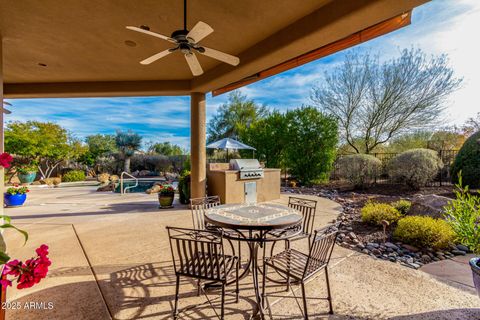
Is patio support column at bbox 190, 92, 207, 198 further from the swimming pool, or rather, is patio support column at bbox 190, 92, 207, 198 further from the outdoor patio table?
the swimming pool

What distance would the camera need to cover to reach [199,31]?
2.33 metres

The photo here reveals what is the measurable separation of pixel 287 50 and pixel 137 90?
412 centimetres

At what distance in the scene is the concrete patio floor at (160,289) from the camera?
205cm

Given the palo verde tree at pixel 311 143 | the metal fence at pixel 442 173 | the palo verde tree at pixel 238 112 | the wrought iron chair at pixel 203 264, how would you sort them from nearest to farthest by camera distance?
the wrought iron chair at pixel 203 264, the metal fence at pixel 442 173, the palo verde tree at pixel 311 143, the palo verde tree at pixel 238 112

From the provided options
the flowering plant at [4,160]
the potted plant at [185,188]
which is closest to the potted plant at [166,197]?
the potted plant at [185,188]

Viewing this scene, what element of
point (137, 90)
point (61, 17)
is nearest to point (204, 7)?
point (61, 17)

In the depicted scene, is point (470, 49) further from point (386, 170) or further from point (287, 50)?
point (287, 50)

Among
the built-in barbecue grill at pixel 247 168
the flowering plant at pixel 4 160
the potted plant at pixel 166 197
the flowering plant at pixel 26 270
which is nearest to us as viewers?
the flowering plant at pixel 26 270

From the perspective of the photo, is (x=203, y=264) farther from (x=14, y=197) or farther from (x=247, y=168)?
(x=14, y=197)

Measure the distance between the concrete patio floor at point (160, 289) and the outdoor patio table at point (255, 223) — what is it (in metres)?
0.35

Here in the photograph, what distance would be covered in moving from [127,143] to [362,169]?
51.7 ft

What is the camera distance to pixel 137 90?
5793mm

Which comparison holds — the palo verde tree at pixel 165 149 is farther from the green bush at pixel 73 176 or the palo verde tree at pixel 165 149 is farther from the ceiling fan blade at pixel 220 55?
the ceiling fan blade at pixel 220 55

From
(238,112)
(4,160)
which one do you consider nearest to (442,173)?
(4,160)
